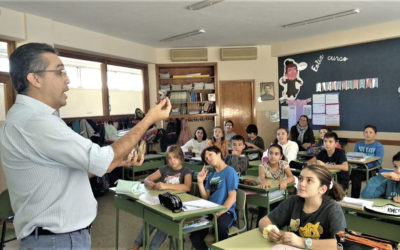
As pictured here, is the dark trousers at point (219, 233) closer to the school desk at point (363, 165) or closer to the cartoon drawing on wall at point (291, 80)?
the school desk at point (363, 165)

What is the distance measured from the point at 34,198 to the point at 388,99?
6.61 metres

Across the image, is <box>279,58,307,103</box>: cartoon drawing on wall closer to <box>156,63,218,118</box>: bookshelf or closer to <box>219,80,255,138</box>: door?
<box>219,80,255,138</box>: door

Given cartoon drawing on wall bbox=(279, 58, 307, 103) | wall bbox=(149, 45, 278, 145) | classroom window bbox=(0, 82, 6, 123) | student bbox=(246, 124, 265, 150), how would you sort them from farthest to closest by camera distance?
wall bbox=(149, 45, 278, 145)
cartoon drawing on wall bbox=(279, 58, 307, 103)
student bbox=(246, 124, 265, 150)
classroom window bbox=(0, 82, 6, 123)

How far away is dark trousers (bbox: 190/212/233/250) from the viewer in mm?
2750

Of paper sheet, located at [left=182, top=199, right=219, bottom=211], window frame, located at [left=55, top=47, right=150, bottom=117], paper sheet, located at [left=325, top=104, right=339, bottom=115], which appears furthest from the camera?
paper sheet, located at [left=325, top=104, right=339, bottom=115]

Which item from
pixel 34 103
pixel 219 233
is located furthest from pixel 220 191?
pixel 34 103

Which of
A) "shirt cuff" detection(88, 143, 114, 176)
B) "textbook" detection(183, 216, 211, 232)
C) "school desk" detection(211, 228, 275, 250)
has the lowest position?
"textbook" detection(183, 216, 211, 232)

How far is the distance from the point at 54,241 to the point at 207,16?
4.67 m

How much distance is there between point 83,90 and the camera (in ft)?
21.2

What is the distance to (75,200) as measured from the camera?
113 cm

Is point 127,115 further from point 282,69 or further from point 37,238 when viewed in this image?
point 37,238

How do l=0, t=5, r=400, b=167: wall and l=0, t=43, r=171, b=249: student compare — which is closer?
l=0, t=43, r=171, b=249: student

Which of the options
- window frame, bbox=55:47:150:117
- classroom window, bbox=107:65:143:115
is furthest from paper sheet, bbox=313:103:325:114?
classroom window, bbox=107:65:143:115

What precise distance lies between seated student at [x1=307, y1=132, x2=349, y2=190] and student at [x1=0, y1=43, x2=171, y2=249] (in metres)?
3.52
